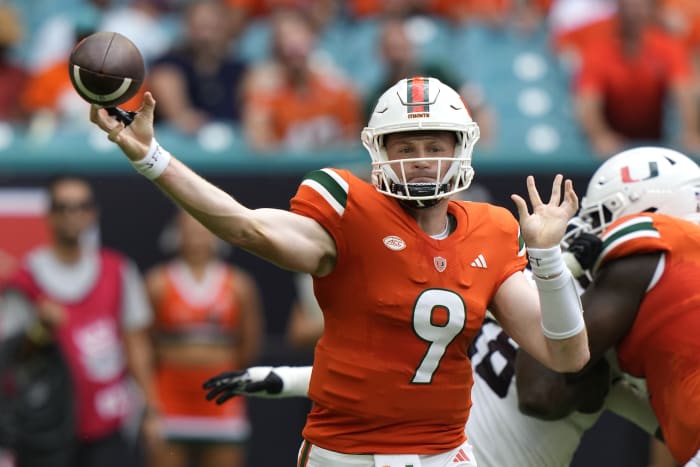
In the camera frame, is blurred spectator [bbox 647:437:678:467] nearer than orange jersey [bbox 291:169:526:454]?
No

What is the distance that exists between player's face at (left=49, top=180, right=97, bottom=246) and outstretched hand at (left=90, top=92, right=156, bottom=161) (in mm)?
4324

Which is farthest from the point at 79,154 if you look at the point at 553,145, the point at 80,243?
the point at 553,145

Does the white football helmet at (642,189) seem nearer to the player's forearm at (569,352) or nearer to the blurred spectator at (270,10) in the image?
the player's forearm at (569,352)

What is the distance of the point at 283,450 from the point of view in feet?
28.3

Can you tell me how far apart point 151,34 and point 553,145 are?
3217 mm

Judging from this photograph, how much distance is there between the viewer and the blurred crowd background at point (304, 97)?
8.63m

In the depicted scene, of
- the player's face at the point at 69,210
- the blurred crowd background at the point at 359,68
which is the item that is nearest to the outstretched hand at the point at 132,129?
the player's face at the point at 69,210

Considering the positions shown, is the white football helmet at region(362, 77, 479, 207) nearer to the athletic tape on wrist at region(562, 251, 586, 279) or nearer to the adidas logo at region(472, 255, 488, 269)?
the adidas logo at region(472, 255, 488, 269)

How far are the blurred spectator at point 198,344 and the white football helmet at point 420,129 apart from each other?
3819 mm

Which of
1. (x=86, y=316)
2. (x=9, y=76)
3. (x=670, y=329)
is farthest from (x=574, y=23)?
(x=670, y=329)

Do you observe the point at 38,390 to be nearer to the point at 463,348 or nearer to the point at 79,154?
the point at 79,154

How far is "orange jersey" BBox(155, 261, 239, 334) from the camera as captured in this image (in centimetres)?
831

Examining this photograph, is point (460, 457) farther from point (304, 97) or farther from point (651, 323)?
point (304, 97)

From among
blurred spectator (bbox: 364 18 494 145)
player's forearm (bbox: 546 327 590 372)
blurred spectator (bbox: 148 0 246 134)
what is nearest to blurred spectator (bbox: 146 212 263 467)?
blurred spectator (bbox: 148 0 246 134)
